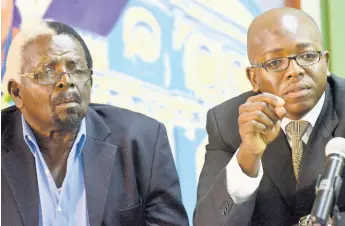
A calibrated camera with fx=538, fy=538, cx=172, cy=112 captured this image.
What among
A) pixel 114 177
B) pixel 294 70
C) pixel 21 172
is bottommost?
pixel 21 172

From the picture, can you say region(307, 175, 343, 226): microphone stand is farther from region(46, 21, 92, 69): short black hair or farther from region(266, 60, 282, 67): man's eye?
region(46, 21, 92, 69): short black hair

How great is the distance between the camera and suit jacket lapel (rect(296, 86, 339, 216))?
5.90 feet

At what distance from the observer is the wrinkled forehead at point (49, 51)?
2031 millimetres

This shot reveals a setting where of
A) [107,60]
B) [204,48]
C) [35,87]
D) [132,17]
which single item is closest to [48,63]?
[35,87]

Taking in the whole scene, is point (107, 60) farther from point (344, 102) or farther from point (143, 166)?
point (344, 102)

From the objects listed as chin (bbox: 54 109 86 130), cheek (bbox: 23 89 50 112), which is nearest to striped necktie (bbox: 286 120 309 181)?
chin (bbox: 54 109 86 130)

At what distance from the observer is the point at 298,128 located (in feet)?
6.27

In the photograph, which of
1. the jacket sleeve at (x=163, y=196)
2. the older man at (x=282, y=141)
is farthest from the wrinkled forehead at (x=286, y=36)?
the jacket sleeve at (x=163, y=196)

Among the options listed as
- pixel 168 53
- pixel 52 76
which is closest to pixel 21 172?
pixel 52 76

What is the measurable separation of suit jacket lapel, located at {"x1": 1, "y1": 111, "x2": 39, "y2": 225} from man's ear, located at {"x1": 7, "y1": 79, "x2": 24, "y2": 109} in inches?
3.3

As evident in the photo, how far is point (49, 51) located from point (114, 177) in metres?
0.54

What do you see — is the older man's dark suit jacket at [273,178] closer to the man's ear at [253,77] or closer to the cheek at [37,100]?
the man's ear at [253,77]

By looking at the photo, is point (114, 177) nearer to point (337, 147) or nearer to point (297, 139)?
point (297, 139)

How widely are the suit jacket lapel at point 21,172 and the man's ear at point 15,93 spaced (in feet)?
0.28
